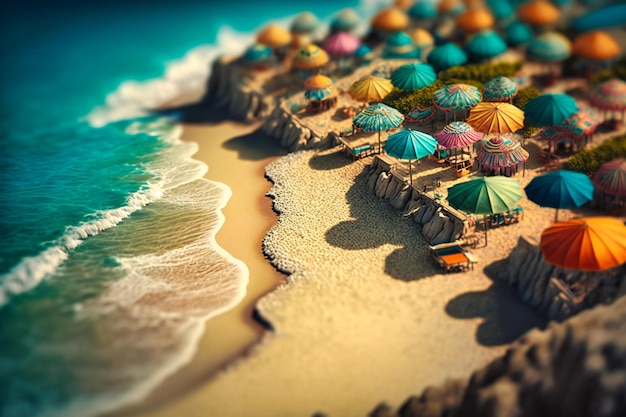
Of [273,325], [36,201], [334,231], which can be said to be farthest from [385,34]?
[273,325]

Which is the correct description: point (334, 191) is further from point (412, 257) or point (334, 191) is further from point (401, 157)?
point (412, 257)

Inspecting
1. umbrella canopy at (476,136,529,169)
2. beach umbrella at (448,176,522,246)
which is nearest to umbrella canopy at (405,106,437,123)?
umbrella canopy at (476,136,529,169)

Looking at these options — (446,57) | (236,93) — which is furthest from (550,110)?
(236,93)

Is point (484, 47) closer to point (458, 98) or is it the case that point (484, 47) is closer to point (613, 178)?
point (458, 98)

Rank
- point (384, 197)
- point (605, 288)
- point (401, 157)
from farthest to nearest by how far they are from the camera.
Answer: point (384, 197), point (401, 157), point (605, 288)

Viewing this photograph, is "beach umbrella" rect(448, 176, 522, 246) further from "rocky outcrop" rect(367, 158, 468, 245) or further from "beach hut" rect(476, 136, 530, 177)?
"beach hut" rect(476, 136, 530, 177)

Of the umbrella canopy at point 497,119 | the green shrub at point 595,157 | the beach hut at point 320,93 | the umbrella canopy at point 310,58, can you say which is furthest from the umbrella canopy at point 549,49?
the umbrella canopy at point 310,58
